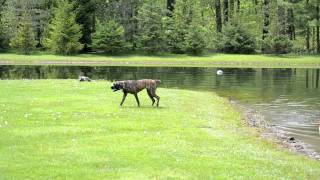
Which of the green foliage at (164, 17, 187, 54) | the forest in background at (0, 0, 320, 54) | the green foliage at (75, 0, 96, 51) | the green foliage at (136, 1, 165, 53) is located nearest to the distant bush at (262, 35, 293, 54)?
the forest in background at (0, 0, 320, 54)

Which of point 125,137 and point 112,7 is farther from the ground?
point 112,7

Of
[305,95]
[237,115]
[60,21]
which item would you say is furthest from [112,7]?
[237,115]

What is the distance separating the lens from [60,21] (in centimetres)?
7750

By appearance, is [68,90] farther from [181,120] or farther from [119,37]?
[119,37]

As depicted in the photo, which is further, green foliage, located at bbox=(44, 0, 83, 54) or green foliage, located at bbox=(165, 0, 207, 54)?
green foliage, located at bbox=(165, 0, 207, 54)

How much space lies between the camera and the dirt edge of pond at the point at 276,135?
64.7ft

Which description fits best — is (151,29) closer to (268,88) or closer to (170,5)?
(170,5)

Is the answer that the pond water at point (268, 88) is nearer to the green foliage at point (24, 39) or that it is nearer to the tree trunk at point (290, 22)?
the green foliage at point (24, 39)

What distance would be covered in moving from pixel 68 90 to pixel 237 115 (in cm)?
1135

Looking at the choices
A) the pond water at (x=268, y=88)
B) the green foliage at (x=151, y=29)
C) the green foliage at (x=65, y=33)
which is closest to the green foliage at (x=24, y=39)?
the green foliage at (x=65, y=33)

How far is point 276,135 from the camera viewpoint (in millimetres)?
22766

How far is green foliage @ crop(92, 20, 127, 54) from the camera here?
77525 mm

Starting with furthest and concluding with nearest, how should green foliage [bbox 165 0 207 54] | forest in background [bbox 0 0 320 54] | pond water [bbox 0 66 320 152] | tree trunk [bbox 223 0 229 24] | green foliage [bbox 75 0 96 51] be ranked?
tree trunk [bbox 223 0 229 24], green foliage [bbox 75 0 96 51], forest in background [bbox 0 0 320 54], green foliage [bbox 165 0 207 54], pond water [bbox 0 66 320 152]

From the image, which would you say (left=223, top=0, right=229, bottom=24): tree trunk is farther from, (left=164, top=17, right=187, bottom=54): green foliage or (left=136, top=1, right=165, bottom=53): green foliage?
(left=136, top=1, right=165, bottom=53): green foliage
